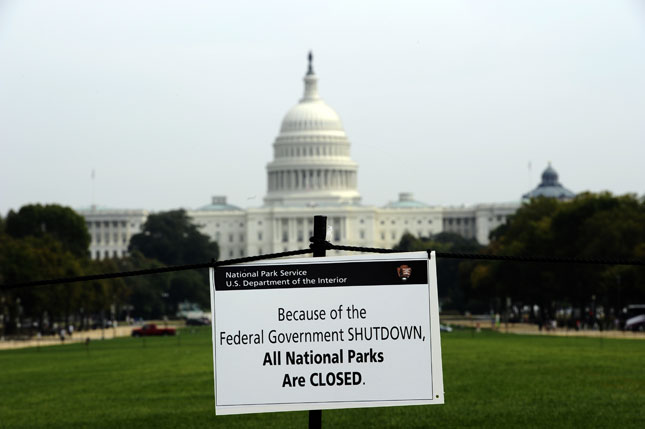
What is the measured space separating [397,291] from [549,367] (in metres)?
39.9

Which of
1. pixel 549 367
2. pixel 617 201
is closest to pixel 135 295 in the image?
pixel 617 201

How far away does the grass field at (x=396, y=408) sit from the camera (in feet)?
88.3

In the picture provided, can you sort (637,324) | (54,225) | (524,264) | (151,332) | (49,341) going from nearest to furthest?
(637,324)
(49,341)
(151,332)
(524,264)
(54,225)

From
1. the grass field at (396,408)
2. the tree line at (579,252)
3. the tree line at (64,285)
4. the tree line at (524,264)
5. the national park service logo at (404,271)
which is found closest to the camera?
the national park service logo at (404,271)

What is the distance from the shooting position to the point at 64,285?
11781 cm

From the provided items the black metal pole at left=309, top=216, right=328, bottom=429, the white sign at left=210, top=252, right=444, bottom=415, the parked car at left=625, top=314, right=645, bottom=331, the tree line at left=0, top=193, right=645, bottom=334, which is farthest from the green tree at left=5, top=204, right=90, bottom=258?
the white sign at left=210, top=252, right=444, bottom=415

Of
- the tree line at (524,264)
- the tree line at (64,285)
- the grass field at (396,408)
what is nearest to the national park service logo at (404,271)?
the grass field at (396,408)

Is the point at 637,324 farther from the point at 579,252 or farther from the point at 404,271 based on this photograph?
the point at 404,271

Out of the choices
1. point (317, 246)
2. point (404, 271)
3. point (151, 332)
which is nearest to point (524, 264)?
point (151, 332)

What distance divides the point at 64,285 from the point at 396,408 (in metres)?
89.6

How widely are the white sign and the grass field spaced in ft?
54.6

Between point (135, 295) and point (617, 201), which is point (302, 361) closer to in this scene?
point (617, 201)

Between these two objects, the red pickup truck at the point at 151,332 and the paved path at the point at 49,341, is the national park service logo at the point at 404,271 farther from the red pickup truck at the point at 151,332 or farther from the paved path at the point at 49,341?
the red pickup truck at the point at 151,332

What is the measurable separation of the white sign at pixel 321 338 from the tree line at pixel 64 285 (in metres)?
88.1
